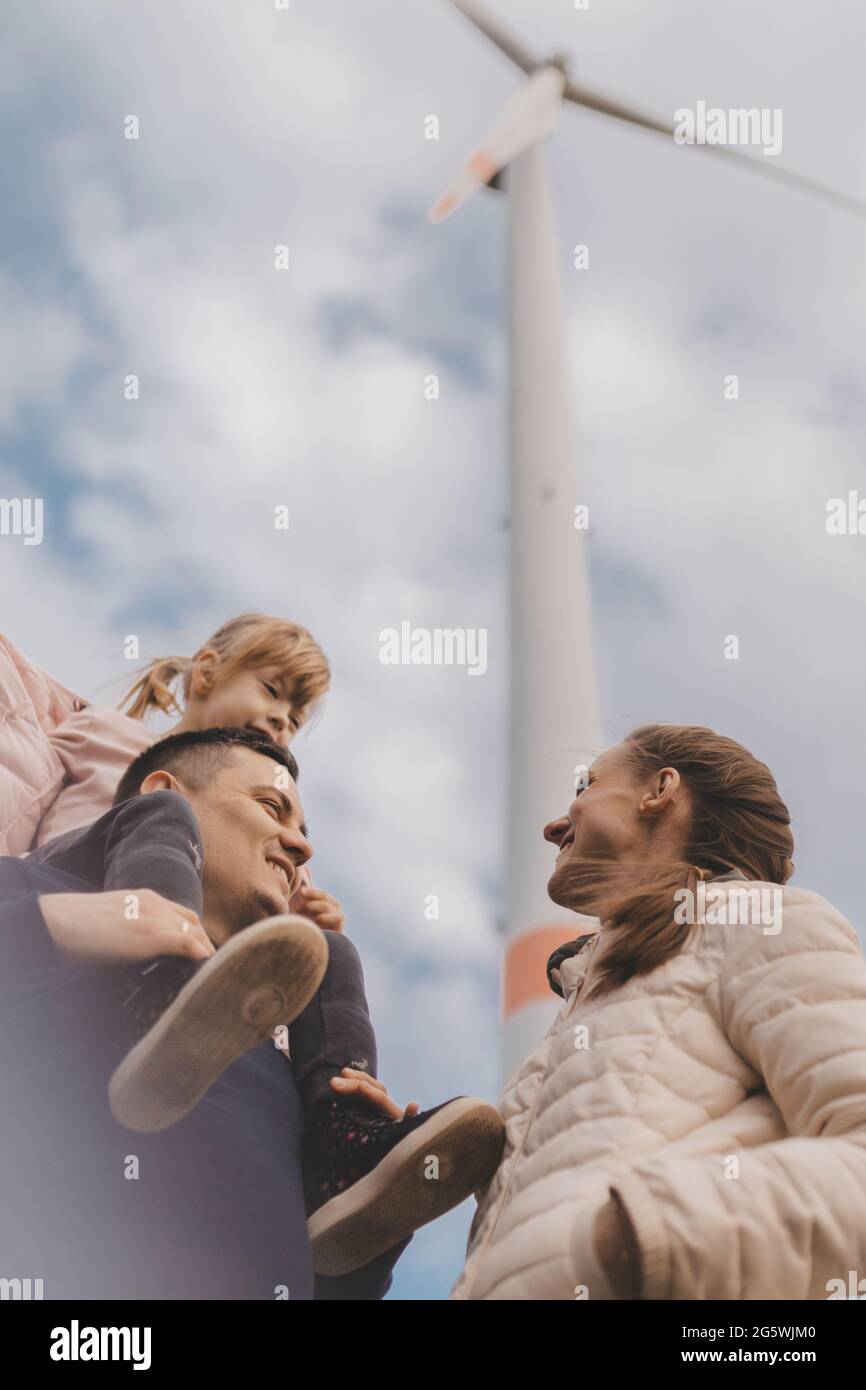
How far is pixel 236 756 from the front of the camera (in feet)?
16.1

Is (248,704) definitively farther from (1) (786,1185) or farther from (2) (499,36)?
(2) (499,36)

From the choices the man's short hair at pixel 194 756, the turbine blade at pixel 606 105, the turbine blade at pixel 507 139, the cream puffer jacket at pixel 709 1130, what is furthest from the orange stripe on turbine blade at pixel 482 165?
the cream puffer jacket at pixel 709 1130

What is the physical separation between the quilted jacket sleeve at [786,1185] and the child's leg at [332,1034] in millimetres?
1328

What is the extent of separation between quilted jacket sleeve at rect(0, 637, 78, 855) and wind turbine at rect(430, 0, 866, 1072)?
69.4 inches

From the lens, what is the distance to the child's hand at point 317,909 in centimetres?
499

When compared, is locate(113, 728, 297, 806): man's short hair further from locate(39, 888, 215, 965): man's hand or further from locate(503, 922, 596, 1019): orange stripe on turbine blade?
locate(503, 922, 596, 1019): orange stripe on turbine blade

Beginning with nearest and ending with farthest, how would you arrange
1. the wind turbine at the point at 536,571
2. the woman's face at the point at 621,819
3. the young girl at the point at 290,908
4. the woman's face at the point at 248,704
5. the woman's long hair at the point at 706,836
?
the young girl at the point at 290,908 → the woman's long hair at the point at 706,836 → the woman's face at the point at 621,819 → the woman's face at the point at 248,704 → the wind turbine at the point at 536,571

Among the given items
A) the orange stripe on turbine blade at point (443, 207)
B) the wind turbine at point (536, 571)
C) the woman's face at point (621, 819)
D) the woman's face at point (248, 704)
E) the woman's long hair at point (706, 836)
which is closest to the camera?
the woman's long hair at point (706, 836)

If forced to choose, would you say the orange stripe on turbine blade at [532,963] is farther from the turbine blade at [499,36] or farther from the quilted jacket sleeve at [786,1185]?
the turbine blade at [499,36]

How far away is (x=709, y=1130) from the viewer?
328 cm
